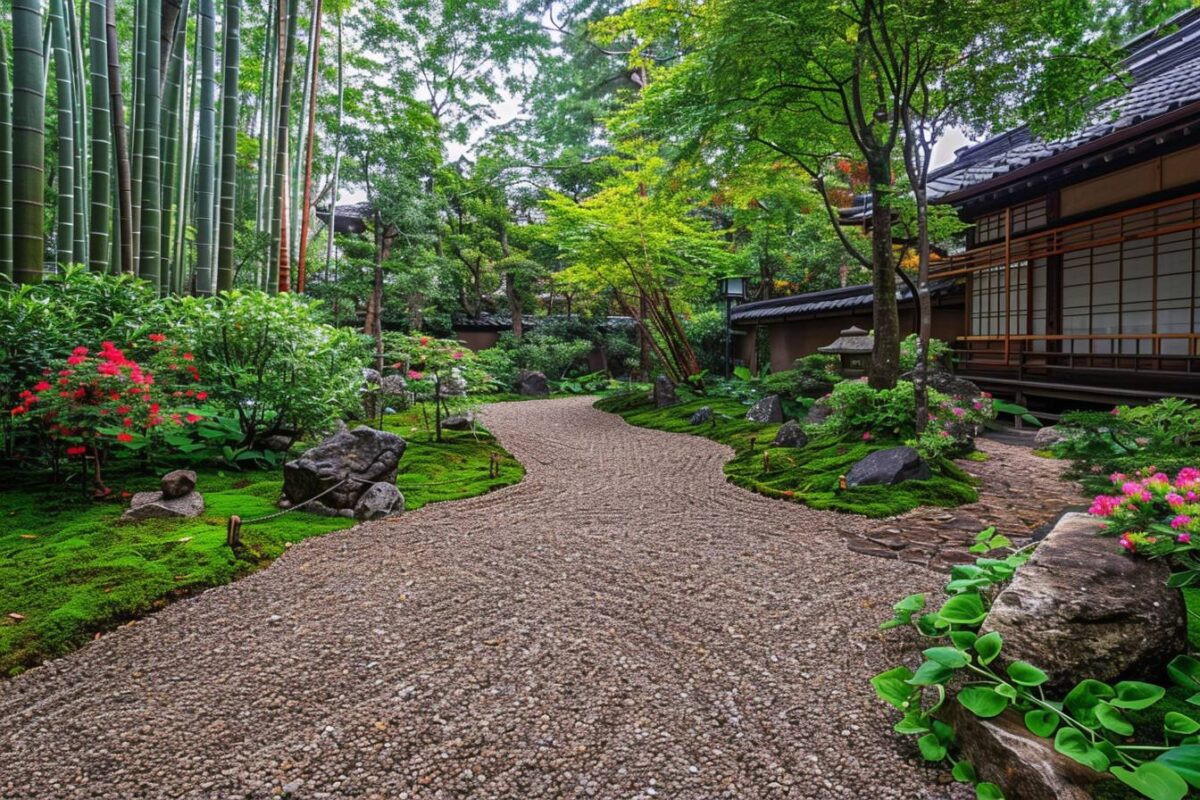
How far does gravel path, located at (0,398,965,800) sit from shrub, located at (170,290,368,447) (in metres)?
2.03

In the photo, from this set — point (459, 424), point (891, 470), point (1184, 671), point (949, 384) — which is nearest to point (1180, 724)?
point (1184, 671)

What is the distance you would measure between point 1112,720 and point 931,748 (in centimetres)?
44

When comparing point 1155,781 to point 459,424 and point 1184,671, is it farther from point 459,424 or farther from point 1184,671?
point 459,424

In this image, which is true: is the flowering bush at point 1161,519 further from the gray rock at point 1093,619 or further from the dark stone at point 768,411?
the dark stone at point 768,411

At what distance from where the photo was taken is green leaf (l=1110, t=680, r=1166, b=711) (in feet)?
5.18

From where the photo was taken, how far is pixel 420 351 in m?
6.63

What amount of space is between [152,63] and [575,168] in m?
11.9

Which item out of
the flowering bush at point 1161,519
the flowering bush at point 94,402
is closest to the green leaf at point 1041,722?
the flowering bush at point 1161,519

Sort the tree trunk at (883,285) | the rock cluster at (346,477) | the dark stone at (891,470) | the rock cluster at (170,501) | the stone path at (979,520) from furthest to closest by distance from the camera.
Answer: the tree trunk at (883,285) → the dark stone at (891,470) → the rock cluster at (346,477) → the rock cluster at (170,501) → the stone path at (979,520)

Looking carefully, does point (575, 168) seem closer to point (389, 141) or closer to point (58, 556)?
point (389, 141)

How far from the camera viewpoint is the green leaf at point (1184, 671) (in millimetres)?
1757

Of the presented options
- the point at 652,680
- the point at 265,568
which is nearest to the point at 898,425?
the point at 652,680

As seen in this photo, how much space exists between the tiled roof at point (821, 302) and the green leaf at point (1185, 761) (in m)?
7.75

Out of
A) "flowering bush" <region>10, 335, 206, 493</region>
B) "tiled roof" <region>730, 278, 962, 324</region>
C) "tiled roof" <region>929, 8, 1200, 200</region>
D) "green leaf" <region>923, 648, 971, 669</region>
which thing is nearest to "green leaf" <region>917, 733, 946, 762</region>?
"green leaf" <region>923, 648, 971, 669</region>
